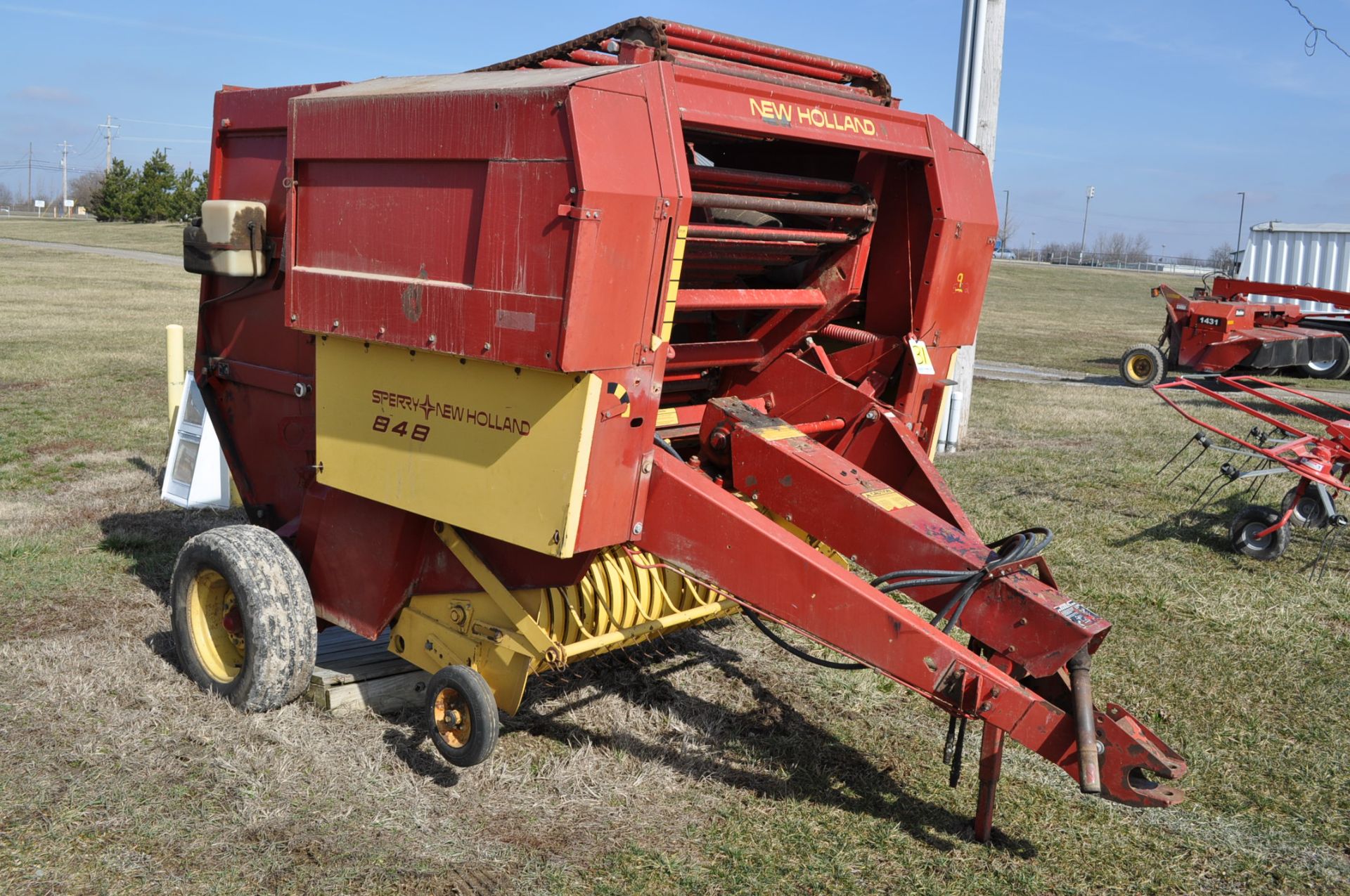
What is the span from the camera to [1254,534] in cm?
715

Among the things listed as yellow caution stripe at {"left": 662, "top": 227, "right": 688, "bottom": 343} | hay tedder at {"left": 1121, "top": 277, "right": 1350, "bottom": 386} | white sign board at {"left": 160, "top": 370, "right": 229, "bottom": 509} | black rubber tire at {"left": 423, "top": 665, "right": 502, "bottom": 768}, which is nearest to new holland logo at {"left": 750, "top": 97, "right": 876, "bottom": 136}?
yellow caution stripe at {"left": 662, "top": 227, "right": 688, "bottom": 343}

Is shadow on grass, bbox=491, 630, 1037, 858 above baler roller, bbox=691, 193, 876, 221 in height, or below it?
below

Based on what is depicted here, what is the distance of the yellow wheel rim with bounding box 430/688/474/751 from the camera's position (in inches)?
154

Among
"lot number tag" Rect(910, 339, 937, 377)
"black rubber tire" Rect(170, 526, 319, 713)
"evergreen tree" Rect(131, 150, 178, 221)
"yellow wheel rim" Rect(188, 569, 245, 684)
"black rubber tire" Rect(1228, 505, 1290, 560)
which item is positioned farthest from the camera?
"evergreen tree" Rect(131, 150, 178, 221)

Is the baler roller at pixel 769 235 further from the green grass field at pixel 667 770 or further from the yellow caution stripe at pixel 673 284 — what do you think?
the green grass field at pixel 667 770

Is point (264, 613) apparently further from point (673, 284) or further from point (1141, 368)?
point (1141, 368)

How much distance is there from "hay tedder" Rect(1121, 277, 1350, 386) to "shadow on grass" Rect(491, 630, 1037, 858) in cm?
1336

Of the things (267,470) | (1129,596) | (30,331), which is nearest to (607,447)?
(267,470)

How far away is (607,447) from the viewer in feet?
11.6

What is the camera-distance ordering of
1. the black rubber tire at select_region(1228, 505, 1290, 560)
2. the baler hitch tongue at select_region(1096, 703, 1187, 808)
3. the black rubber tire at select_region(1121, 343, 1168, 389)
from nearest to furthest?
the baler hitch tongue at select_region(1096, 703, 1187, 808) < the black rubber tire at select_region(1228, 505, 1290, 560) < the black rubber tire at select_region(1121, 343, 1168, 389)

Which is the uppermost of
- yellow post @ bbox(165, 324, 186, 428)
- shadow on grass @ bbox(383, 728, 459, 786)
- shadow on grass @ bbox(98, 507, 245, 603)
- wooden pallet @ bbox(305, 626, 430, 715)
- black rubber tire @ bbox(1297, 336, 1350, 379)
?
black rubber tire @ bbox(1297, 336, 1350, 379)

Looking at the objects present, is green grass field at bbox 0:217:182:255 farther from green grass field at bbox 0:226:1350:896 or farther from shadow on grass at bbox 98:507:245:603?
green grass field at bbox 0:226:1350:896

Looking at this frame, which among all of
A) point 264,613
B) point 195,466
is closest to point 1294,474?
point 264,613

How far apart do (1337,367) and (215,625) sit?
17201mm
